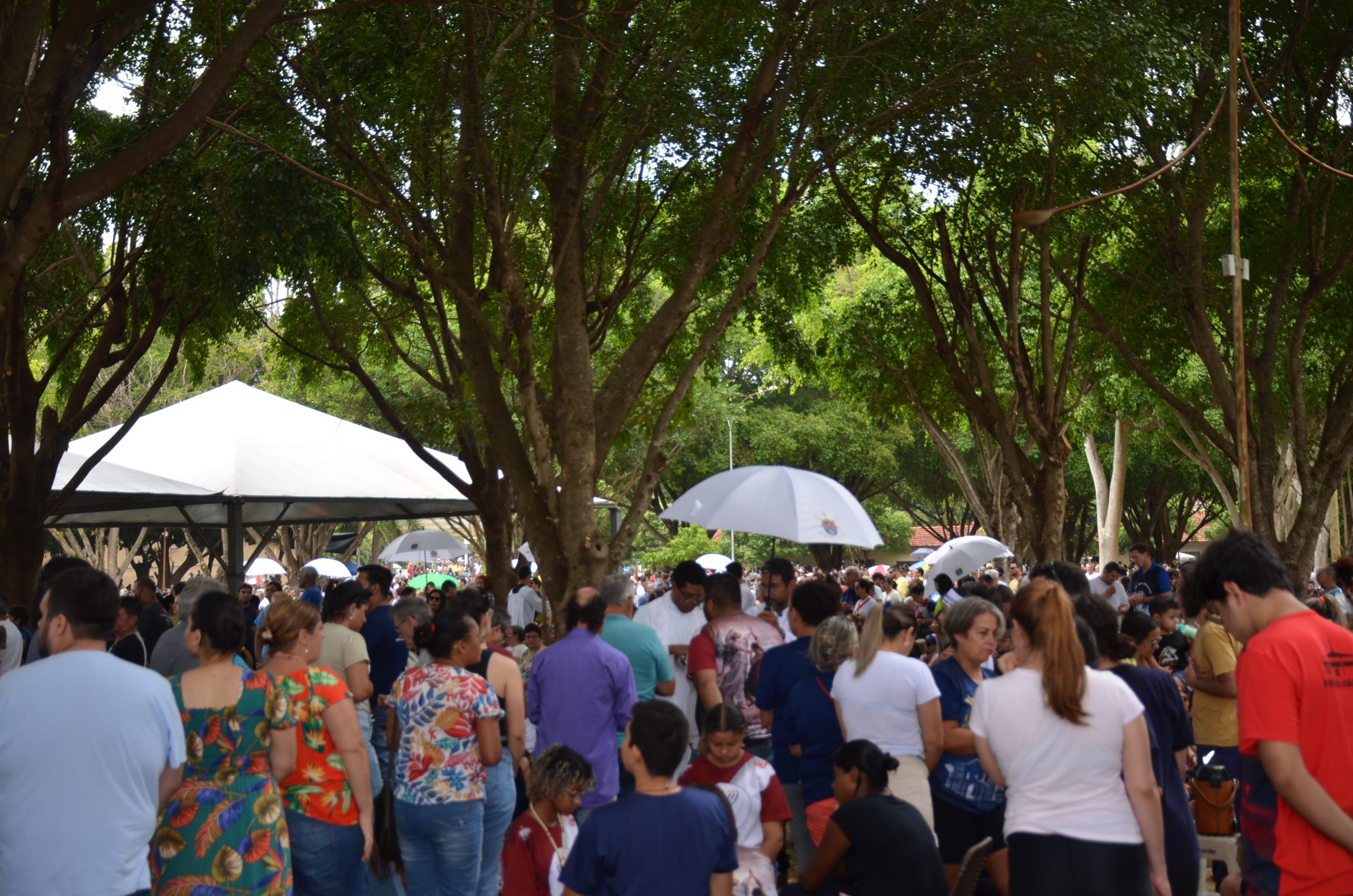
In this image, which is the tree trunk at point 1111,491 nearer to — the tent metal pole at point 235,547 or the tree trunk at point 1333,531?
the tree trunk at point 1333,531

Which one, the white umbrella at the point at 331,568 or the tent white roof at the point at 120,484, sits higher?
the tent white roof at the point at 120,484

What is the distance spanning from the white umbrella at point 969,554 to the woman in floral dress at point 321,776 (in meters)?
14.6

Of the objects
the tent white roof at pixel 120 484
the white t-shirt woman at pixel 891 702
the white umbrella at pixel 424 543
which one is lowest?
the white t-shirt woman at pixel 891 702

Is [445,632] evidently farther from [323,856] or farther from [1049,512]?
[1049,512]

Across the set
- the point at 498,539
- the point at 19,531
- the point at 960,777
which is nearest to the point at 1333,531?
the point at 498,539

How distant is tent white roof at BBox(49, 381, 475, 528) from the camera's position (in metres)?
13.6

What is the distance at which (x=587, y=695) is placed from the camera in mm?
6625

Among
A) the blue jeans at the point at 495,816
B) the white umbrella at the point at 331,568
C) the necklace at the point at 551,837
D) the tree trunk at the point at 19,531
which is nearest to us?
the necklace at the point at 551,837

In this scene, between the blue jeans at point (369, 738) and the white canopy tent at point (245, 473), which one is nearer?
the blue jeans at point (369, 738)

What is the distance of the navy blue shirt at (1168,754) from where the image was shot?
4969 mm

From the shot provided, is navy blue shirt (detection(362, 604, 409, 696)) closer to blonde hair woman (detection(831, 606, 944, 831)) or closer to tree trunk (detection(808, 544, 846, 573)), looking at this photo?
blonde hair woman (detection(831, 606, 944, 831))

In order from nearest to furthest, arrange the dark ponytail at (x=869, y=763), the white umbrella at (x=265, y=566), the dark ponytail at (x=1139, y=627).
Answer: the dark ponytail at (x=869, y=763)
the dark ponytail at (x=1139, y=627)
the white umbrella at (x=265, y=566)

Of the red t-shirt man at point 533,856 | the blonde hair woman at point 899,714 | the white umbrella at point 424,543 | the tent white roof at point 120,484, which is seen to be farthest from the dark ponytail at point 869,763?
the white umbrella at point 424,543

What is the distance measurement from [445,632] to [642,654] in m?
1.71
